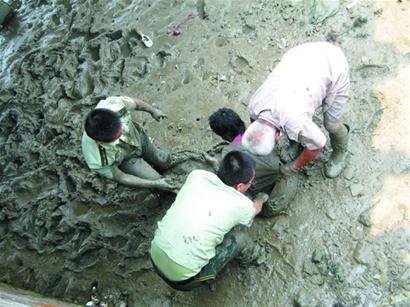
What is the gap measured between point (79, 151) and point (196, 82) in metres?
1.37

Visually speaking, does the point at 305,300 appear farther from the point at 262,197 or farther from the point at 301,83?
the point at 301,83

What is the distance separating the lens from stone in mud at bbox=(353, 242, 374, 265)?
3.73m

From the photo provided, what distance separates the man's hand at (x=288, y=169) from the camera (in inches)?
147

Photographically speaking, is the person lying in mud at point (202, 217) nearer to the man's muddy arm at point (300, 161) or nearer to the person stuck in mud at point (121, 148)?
the man's muddy arm at point (300, 161)

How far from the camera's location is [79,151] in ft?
16.8

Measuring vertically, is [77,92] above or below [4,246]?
above

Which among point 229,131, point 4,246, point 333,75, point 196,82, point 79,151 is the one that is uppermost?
point 333,75

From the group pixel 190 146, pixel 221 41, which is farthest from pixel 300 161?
pixel 221 41

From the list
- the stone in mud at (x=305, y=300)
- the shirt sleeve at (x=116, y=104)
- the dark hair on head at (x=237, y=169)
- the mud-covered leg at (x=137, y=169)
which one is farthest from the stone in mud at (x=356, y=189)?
the shirt sleeve at (x=116, y=104)

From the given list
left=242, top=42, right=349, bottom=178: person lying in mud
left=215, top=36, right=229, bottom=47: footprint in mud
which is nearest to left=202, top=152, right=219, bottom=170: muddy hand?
left=242, top=42, right=349, bottom=178: person lying in mud

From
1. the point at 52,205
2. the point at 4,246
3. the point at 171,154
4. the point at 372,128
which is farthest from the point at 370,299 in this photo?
the point at 4,246

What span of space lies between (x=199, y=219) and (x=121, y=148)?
1056mm

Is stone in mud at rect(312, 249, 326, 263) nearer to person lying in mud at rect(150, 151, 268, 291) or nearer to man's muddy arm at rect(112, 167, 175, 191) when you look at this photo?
person lying in mud at rect(150, 151, 268, 291)

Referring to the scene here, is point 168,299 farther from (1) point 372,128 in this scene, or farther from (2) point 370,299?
(1) point 372,128
